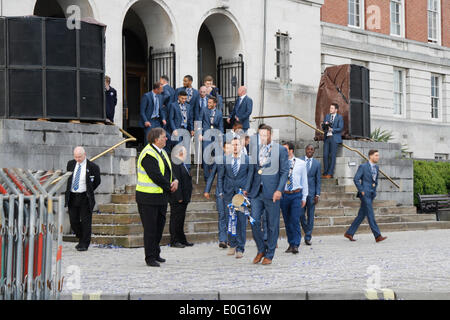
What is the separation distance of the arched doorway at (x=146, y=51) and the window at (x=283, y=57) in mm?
4141

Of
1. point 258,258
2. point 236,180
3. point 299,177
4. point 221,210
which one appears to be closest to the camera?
point 258,258

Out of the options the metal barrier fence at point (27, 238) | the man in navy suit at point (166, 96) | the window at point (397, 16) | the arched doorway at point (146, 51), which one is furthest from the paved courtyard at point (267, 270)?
the window at point (397, 16)

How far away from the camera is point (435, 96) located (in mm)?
35031

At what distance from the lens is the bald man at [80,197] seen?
13836 mm

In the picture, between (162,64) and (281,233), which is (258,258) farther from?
(162,64)

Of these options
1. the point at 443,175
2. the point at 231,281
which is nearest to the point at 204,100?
the point at 231,281

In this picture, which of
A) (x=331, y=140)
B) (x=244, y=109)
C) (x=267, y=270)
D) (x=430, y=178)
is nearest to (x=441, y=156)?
(x=430, y=178)

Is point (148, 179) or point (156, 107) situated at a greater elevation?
point (156, 107)

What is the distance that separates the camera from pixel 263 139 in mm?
11766

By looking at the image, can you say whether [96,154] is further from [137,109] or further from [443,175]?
[443,175]

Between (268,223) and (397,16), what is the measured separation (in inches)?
931

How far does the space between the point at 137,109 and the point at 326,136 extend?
18.9 feet

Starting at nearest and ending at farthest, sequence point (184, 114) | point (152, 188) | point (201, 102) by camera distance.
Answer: point (152, 188) < point (184, 114) < point (201, 102)

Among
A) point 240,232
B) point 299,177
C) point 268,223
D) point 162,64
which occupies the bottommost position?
point 240,232
